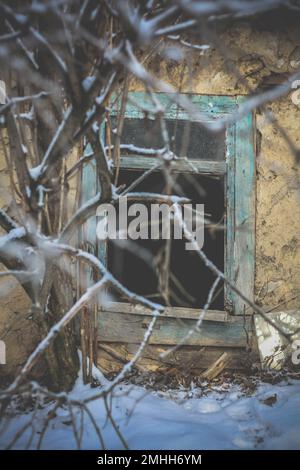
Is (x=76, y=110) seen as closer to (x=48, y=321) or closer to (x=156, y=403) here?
(x=48, y=321)

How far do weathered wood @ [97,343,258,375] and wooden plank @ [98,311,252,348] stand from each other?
2.1 inches

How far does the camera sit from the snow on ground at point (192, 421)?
2.26m

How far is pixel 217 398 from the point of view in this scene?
281cm

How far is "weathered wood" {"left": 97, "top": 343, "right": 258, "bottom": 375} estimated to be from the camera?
3035 millimetres

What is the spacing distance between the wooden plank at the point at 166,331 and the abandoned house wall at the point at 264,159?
1.03 feet

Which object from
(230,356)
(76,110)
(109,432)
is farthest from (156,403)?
(76,110)

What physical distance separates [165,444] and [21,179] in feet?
5.18

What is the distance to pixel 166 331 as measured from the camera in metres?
3.03

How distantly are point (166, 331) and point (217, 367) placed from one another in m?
0.45
